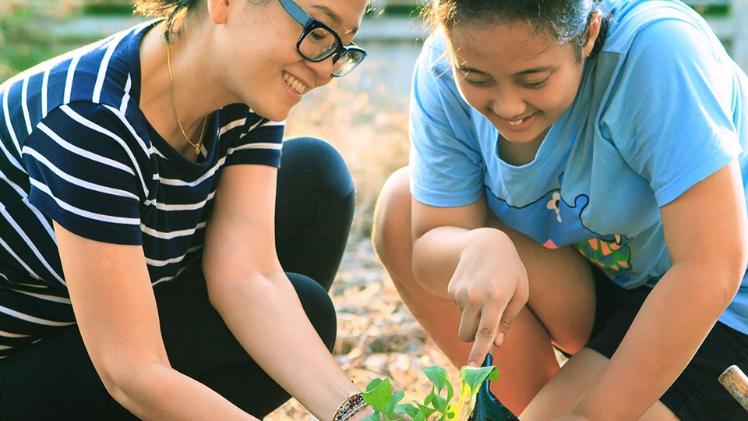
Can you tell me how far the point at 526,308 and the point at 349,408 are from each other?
66 centimetres

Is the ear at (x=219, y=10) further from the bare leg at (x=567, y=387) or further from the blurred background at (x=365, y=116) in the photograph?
the bare leg at (x=567, y=387)

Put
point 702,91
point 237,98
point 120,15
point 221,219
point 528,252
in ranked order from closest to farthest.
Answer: point 702,91 < point 237,98 < point 221,219 < point 528,252 < point 120,15

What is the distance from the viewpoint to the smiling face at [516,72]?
6.00ft

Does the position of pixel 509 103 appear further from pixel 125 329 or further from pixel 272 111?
pixel 125 329

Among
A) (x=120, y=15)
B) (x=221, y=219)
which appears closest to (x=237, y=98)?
(x=221, y=219)

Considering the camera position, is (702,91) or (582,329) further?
(582,329)

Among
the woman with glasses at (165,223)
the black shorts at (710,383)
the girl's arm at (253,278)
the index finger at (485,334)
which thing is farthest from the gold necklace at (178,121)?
the black shorts at (710,383)

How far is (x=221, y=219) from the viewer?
2178 mm

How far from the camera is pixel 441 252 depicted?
213 centimetres

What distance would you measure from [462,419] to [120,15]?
5.72m

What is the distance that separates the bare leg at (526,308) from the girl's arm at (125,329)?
0.74m

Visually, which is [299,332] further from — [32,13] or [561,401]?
[32,13]

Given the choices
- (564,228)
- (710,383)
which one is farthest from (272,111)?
(710,383)

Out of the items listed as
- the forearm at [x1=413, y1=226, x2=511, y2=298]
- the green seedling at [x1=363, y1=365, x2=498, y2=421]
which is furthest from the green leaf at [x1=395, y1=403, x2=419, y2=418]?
the forearm at [x1=413, y1=226, x2=511, y2=298]
